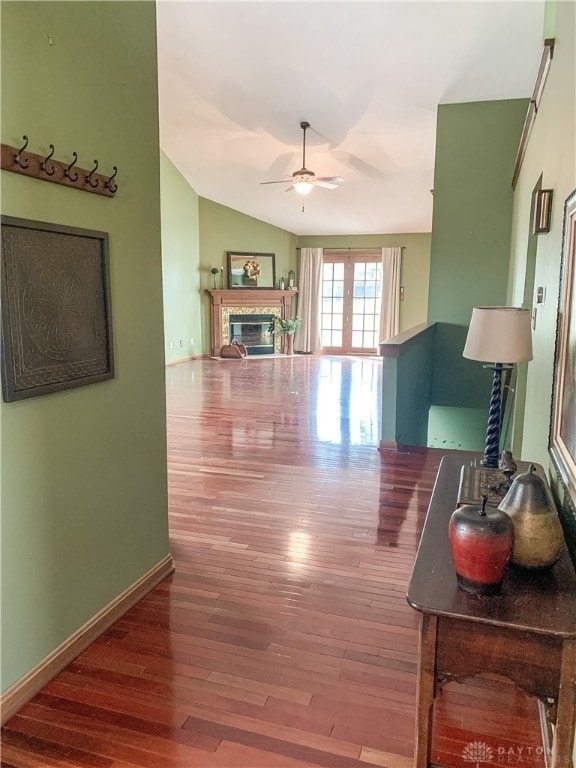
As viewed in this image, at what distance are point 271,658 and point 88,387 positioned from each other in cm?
125

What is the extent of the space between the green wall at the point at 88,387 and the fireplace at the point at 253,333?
8973 mm

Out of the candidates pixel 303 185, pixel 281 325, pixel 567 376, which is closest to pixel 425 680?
pixel 567 376

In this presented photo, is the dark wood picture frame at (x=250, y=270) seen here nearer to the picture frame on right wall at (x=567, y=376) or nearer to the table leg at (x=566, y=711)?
the picture frame on right wall at (x=567, y=376)

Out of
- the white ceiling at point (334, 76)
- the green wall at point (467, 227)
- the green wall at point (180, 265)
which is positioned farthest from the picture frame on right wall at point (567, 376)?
the green wall at point (180, 265)

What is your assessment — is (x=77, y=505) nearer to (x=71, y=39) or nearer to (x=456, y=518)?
(x=456, y=518)

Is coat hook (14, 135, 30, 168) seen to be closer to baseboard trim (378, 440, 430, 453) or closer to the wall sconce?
the wall sconce

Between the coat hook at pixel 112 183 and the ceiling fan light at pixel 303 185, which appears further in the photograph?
the ceiling fan light at pixel 303 185

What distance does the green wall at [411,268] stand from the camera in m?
11.5

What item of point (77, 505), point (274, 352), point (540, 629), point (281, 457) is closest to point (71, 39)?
point (77, 505)

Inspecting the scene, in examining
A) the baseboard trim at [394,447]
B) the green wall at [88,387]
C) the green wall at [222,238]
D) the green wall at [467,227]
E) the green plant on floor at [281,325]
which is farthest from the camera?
the green plant on floor at [281,325]

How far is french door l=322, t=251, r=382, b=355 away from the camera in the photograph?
1189cm

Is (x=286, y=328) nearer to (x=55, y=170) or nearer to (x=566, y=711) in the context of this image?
(x=55, y=170)

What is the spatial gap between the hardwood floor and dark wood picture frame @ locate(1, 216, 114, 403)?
106cm

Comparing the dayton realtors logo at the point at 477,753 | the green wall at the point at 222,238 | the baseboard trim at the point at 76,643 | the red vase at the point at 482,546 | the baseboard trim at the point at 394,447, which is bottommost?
Result: the dayton realtors logo at the point at 477,753
